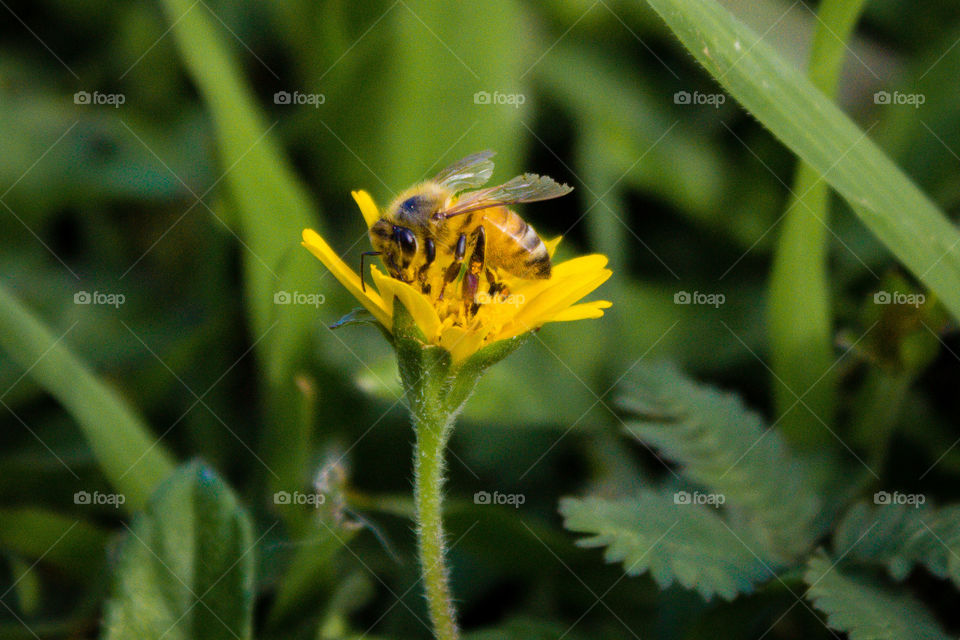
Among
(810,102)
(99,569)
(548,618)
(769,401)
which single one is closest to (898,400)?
(769,401)

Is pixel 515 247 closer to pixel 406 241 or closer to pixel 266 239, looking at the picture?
pixel 406 241

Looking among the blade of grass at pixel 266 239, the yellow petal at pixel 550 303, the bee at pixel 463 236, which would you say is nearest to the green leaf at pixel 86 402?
the blade of grass at pixel 266 239

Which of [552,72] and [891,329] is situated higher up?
[552,72]

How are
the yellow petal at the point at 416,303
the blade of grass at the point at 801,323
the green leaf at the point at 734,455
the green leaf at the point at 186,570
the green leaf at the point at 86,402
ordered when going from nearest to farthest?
the yellow petal at the point at 416,303, the green leaf at the point at 186,570, the green leaf at the point at 734,455, the green leaf at the point at 86,402, the blade of grass at the point at 801,323

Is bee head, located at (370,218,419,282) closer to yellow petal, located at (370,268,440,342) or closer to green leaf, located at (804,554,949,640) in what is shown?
yellow petal, located at (370,268,440,342)

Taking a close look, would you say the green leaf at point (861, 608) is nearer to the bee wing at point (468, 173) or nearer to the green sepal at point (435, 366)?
the green sepal at point (435, 366)

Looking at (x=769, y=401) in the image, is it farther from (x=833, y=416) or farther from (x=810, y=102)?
(x=810, y=102)

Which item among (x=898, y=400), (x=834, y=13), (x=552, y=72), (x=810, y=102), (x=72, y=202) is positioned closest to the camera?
(x=810, y=102)
